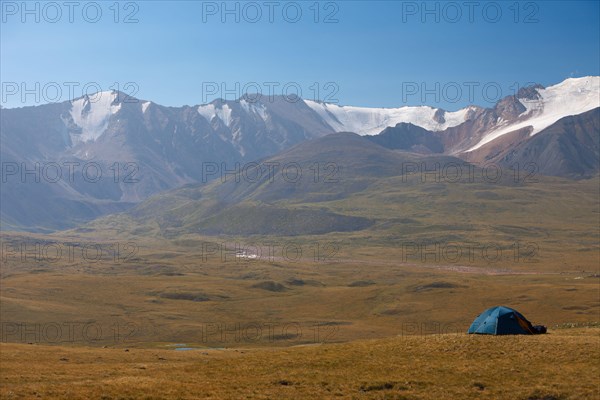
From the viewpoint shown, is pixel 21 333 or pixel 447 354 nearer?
pixel 447 354

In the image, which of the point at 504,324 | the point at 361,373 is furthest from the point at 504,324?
the point at 361,373

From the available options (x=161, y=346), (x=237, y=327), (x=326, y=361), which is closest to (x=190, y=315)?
(x=237, y=327)

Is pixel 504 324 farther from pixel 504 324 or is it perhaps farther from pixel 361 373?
pixel 361 373

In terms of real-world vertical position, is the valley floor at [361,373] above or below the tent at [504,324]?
below

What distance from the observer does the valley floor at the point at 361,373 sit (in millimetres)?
42500

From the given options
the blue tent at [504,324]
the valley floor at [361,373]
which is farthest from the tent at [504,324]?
the valley floor at [361,373]

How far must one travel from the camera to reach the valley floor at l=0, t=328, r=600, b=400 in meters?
42.5

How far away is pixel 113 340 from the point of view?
404ft

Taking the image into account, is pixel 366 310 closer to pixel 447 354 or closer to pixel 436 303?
pixel 436 303

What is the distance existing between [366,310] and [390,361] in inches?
4490

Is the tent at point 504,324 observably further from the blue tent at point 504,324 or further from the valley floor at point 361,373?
the valley floor at point 361,373

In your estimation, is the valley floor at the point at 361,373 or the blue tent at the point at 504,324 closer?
the valley floor at the point at 361,373

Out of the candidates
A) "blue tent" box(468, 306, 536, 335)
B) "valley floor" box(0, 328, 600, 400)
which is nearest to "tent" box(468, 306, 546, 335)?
"blue tent" box(468, 306, 536, 335)

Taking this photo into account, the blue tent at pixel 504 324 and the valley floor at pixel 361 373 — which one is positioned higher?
the blue tent at pixel 504 324
